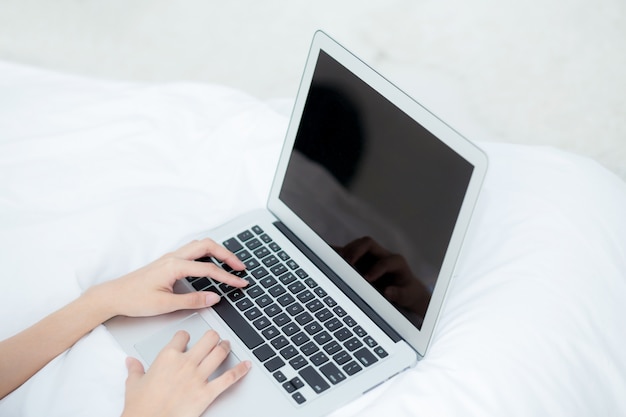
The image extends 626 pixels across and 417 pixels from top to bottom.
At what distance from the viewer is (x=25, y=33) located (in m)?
2.22

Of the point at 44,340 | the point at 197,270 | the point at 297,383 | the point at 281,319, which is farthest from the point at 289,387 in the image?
the point at 44,340

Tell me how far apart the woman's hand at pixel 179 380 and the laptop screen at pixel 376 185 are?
0.75ft

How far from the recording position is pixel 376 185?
3.31ft

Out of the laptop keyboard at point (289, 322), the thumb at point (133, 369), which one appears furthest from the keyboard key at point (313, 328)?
the thumb at point (133, 369)

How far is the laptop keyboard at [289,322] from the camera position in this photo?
952 millimetres

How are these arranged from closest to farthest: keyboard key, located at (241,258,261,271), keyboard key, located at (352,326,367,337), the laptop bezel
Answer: the laptop bezel, keyboard key, located at (352,326,367,337), keyboard key, located at (241,258,261,271)

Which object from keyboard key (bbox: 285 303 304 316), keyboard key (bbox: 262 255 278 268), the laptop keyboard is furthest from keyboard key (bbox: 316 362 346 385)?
keyboard key (bbox: 262 255 278 268)

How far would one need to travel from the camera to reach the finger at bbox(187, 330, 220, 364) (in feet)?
3.10

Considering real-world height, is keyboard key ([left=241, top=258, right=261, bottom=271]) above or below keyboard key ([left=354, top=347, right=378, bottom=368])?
above

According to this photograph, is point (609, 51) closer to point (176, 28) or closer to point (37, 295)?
point (176, 28)

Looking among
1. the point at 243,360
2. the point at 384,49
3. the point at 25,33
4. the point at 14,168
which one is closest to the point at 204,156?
the point at 14,168

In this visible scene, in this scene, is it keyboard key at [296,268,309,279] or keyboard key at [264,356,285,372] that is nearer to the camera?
keyboard key at [264,356,285,372]

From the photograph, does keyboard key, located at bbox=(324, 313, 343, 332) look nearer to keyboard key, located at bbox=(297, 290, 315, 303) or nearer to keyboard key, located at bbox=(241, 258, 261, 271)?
keyboard key, located at bbox=(297, 290, 315, 303)

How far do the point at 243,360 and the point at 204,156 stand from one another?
1.41 feet
